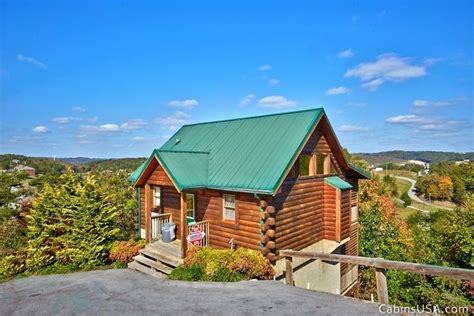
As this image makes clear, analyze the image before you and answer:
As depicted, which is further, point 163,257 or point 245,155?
point 245,155

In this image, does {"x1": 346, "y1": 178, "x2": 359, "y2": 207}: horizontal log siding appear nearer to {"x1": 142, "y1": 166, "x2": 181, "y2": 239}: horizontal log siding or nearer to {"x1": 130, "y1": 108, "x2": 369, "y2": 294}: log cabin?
{"x1": 130, "y1": 108, "x2": 369, "y2": 294}: log cabin

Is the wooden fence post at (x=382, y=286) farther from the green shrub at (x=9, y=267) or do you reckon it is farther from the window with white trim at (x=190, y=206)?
the green shrub at (x=9, y=267)

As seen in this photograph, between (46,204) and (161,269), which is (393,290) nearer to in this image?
(161,269)

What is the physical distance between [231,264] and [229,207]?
2.56 metres

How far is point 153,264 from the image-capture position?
11664mm

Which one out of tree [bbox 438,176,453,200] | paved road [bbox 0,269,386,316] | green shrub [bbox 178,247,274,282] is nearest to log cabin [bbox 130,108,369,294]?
green shrub [bbox 178,247,274,282]

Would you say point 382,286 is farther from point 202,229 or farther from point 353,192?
point 353,192

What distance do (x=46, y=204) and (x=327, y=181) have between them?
12.7m

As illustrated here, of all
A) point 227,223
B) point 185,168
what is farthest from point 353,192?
point 185,168

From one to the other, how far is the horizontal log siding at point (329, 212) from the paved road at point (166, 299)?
526cm

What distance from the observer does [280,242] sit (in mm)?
11180

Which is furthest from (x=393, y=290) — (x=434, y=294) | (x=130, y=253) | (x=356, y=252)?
(x=130, y=253)

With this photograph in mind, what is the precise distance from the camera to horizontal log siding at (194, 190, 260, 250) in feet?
36.5

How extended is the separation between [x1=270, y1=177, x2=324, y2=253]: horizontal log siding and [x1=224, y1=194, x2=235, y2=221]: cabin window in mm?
1811
